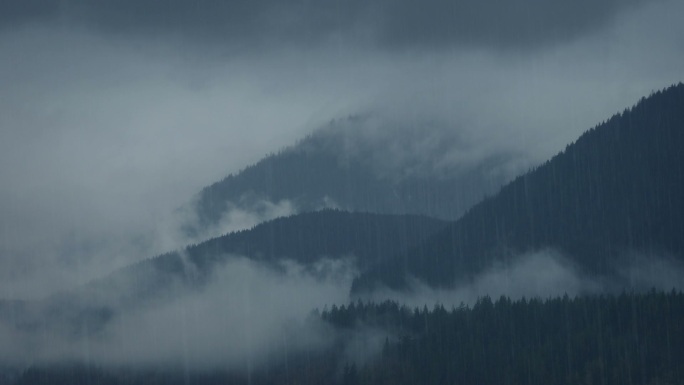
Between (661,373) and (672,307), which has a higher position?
(672,307)

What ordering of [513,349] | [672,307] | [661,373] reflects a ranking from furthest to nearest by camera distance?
[513,349], [672,307], [661,373]

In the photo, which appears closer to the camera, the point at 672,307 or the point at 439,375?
the point at 672,307

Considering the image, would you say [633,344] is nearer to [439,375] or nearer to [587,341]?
[587,341]

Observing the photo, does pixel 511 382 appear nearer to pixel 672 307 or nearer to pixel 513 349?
pixel 513 349

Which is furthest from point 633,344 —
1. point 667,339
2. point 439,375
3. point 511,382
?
point 439,375

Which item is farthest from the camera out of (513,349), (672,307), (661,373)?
(513,349)

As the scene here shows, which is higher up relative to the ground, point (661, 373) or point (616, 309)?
point (616, 309)

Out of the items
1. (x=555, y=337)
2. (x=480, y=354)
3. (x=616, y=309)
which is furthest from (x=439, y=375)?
(x=616, y=309)

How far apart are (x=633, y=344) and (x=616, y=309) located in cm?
1234

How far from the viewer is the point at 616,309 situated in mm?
193125

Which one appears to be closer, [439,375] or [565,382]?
[565,382]

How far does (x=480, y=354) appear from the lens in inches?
7766

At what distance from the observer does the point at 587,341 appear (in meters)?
189

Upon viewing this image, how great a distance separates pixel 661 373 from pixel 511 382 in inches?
1028
